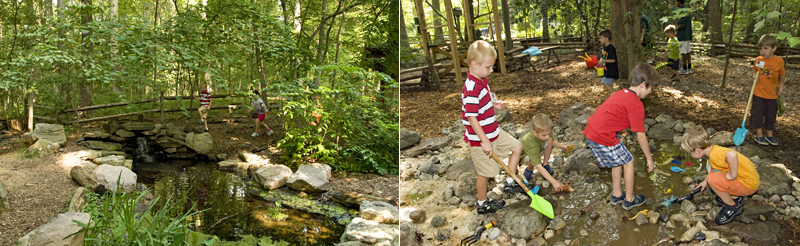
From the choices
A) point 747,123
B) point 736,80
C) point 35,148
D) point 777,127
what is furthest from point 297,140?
point 736,80

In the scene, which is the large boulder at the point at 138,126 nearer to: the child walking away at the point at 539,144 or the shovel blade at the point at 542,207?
the child walking away at the point at 539,144

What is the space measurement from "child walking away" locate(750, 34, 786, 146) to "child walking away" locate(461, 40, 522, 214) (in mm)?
2844

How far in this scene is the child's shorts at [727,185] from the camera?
272 centimetres

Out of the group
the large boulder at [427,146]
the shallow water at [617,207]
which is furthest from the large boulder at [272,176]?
the shallow water at [617,207]

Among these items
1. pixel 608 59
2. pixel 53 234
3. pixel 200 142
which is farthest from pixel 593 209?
pixel 200 142

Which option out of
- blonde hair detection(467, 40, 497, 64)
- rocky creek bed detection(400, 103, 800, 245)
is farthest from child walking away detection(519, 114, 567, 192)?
blonde hair detection(467, 40, 497, 64)

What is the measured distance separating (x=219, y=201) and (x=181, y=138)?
366 cm

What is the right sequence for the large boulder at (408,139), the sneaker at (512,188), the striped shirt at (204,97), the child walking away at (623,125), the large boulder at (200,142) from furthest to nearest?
the striped shirt at (204,97)
the large boulder at (200,142)
the large boulder at (408,139)
the sneaker at (512,188)
the child walking away at (623,125)

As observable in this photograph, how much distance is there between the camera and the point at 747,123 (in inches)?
178

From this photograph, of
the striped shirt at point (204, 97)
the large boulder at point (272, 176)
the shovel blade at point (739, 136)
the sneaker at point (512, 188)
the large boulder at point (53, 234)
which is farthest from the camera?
the striped shirt at point (204, 97)

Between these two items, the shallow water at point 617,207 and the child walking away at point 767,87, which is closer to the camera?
the shallow water at point 617,207

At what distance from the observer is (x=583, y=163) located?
12.3ft

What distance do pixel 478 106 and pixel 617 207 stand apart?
127cm

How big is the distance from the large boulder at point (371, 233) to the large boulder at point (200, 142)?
15.9 feet
